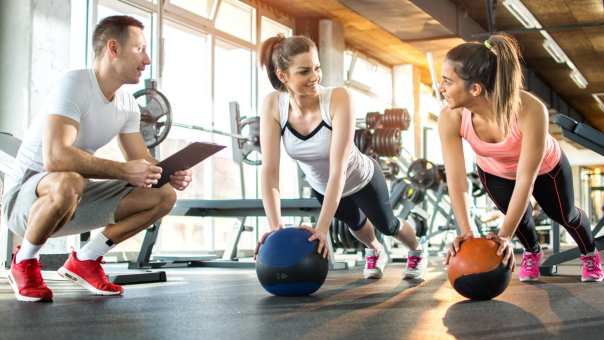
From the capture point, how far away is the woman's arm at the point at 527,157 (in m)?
2.28

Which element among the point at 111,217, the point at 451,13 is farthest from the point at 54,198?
the point at 451,13

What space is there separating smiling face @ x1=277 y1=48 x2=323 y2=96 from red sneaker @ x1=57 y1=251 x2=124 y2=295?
2.94 ft

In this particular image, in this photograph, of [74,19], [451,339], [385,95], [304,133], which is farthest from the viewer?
[385,95]

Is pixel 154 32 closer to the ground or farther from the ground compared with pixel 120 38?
farther from the ground

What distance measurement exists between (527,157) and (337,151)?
617mm

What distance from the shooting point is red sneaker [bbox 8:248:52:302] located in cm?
228

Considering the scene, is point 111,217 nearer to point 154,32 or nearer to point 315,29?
point 154,32

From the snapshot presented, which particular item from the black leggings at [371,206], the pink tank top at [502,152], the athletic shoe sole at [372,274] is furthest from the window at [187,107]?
the pink tank top at [502,152]

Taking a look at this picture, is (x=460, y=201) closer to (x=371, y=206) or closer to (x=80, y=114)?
(x=371, y=206)

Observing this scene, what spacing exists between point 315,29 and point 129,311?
7.42m

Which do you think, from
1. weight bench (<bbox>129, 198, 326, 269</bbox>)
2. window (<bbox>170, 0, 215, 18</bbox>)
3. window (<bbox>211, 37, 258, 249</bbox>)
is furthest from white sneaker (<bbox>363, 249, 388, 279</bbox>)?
window (<bbox>170, 0, 215, 18</bbox>)

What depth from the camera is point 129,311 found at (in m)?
2.02

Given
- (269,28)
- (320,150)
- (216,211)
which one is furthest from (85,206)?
(269,28)

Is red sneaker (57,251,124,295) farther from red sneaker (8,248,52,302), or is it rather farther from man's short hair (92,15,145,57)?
man's short hair (92,15,145,57)
